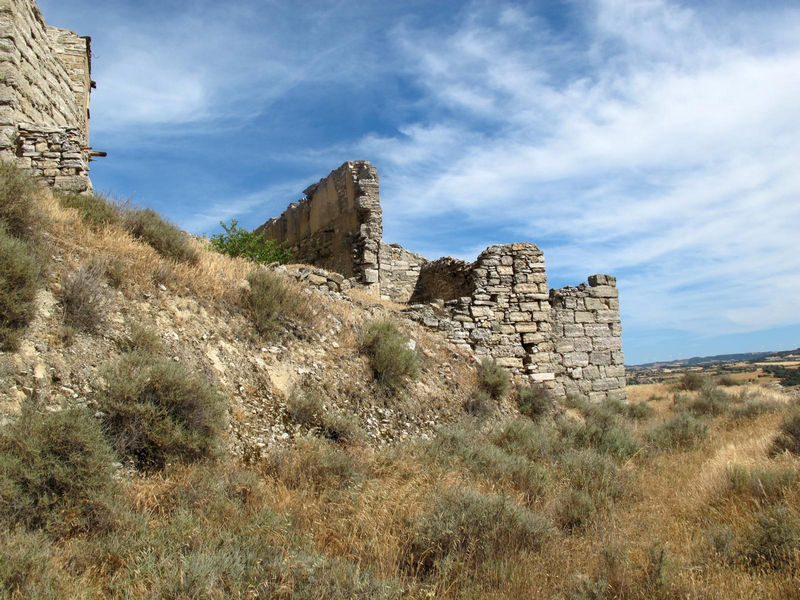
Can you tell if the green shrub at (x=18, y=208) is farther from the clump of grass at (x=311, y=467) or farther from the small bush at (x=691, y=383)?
the small bush at (x=691, y=383)

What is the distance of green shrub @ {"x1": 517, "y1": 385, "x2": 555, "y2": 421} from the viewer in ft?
32.5

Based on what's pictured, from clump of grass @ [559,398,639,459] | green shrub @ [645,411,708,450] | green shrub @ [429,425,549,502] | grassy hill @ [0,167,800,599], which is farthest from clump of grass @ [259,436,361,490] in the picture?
green shrub @ [645,411,708,450]

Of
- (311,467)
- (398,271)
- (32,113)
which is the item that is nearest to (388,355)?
(311,467)

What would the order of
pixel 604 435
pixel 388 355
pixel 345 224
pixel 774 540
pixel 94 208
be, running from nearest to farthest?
pixel 774 540, pixel 94 208, pixel 604 435, pixel 388 355, pixel 345 224

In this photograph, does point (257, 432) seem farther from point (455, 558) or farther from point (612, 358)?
point (612, 358)

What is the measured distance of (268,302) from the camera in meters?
7.69

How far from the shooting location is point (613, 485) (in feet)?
18.3

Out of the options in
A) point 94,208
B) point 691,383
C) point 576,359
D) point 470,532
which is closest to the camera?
point 470,532

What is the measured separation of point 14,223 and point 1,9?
569 cm

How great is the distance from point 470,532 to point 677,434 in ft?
19.7

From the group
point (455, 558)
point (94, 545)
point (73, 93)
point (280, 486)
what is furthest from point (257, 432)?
point (73, 93)

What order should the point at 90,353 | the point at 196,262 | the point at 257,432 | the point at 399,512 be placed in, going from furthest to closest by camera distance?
the point at 196,262 → the point at 257,432 → the point at 90,353 → the point at 399,512

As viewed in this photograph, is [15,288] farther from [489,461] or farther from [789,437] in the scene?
[789,437]

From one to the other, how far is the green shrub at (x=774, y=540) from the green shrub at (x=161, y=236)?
745 centimetres
